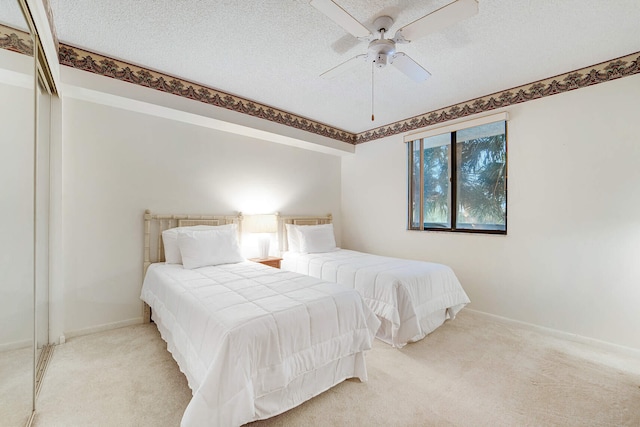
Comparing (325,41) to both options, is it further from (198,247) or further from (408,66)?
(198,247)

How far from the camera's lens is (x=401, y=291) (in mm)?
2516

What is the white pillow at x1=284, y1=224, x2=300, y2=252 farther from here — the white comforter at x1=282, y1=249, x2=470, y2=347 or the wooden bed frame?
the wooden bed frame

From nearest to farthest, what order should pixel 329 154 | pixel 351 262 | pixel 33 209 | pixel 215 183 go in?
pixel 33 209
pixel 351 262
pixel 215 183
pixel 329 154

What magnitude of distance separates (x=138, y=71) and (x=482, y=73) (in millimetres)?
3534

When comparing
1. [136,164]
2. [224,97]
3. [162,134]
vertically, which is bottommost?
[136,164]

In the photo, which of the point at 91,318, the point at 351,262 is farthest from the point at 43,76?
the point at 351,262

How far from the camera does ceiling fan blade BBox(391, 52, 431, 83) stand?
2.10 meters

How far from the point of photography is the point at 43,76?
211cm

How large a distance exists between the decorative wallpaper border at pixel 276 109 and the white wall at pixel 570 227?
0.11 metres

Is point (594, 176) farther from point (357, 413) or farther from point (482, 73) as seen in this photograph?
point (357, 413)

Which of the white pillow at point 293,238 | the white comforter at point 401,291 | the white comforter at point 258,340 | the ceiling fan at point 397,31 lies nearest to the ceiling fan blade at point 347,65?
the ceiling fan at point 397,31

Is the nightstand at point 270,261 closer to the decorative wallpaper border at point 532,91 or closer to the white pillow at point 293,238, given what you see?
the white pillow at point 293,238

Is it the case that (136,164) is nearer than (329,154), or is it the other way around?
(136,164)

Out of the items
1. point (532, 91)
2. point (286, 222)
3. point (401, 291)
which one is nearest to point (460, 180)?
point (532, 91)
